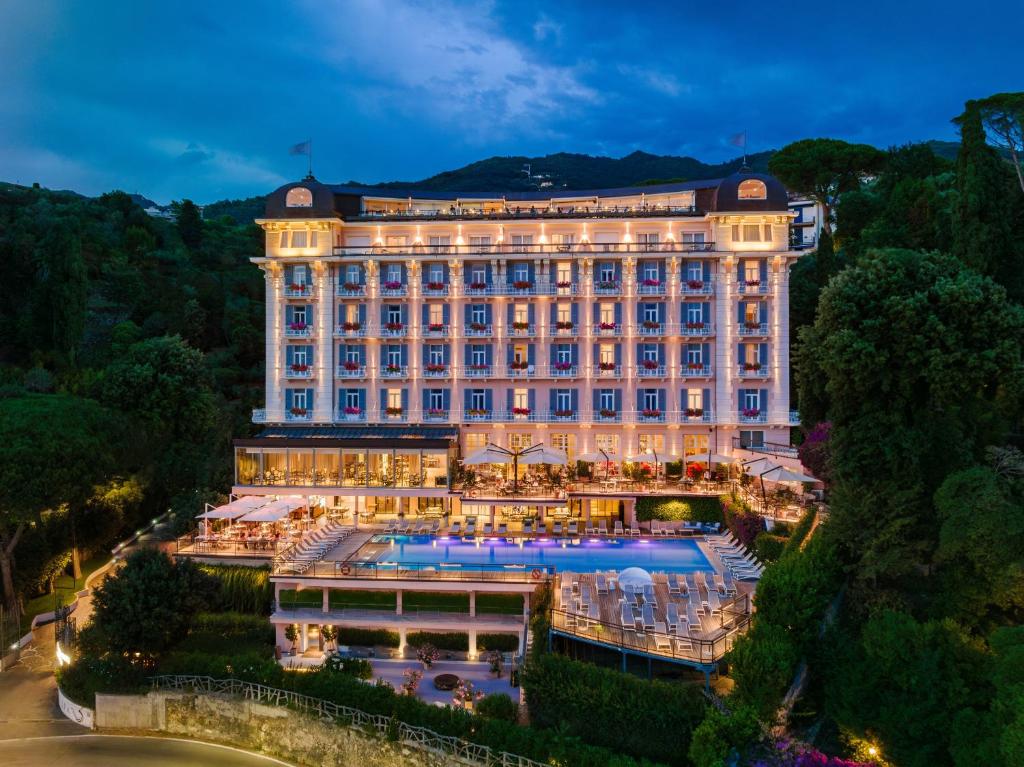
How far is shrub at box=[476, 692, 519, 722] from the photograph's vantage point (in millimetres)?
19609

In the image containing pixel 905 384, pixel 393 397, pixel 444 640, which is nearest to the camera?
pixel 905 384

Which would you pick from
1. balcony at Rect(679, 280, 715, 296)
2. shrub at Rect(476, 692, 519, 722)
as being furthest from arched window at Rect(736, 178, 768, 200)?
shrub at Rect(476, 692, 519, 722)

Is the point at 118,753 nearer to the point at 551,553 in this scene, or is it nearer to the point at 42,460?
the point at 42,460

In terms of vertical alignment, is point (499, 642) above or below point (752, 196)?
below

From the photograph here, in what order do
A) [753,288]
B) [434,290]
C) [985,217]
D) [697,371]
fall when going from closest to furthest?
[985,217]
[753,288]
[697,371]
[434,290]

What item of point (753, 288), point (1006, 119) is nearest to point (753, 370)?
point (753, 288)

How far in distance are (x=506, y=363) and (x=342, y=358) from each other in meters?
10.5

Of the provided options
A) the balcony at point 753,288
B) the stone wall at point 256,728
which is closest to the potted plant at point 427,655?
the stone wall at point 256,728

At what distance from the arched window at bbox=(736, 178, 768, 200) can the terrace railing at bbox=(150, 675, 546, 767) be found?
3375cm

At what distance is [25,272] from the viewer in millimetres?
54781

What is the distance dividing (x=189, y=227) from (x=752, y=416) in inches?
2499

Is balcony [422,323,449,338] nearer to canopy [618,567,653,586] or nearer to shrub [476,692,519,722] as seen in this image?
canopy [618,567,653,586]

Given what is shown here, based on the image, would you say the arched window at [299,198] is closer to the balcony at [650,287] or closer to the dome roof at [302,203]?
the dome roof at [302,203]

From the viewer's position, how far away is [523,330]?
4131 cm
